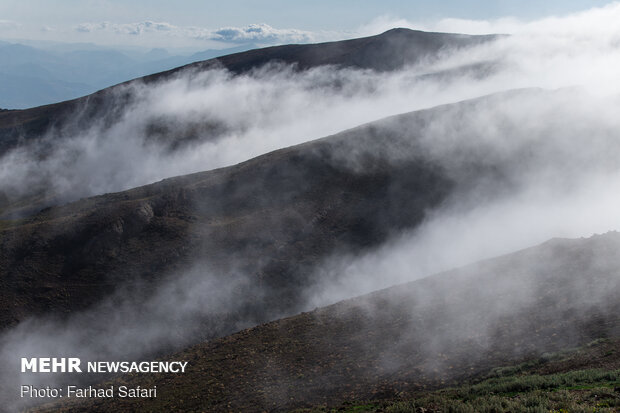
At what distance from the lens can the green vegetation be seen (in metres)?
11.3

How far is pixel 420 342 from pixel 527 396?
27.7 ft

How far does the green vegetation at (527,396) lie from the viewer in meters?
11.3

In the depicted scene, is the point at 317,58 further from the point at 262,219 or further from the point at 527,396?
the point at 527,396

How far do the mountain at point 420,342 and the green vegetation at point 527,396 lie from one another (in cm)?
15

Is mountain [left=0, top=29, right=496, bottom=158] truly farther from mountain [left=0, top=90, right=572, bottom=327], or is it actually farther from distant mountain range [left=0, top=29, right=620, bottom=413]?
mountain [left=0, top=90, right=572, bottom=327]

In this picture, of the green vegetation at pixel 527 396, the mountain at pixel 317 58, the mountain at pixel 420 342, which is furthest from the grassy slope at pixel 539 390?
the mountain at pixel 317 58

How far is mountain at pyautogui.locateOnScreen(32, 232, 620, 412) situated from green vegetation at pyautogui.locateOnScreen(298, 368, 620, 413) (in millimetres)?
153

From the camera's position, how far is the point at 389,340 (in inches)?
853

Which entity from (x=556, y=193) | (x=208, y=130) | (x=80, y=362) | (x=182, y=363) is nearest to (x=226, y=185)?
(x=80, y=362)

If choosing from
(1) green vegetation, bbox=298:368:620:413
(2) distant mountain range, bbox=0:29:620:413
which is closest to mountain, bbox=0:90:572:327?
(2) distant mountain range, bbox=0:29:620:413

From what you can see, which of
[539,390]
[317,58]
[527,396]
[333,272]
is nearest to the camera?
[527,396]

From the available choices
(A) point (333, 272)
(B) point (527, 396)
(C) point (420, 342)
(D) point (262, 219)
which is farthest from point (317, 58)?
(B) point (527, 396)

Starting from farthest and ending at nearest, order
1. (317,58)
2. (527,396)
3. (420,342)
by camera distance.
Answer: (317,58) → (420,342) → (527,396)

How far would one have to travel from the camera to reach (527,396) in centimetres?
1249
